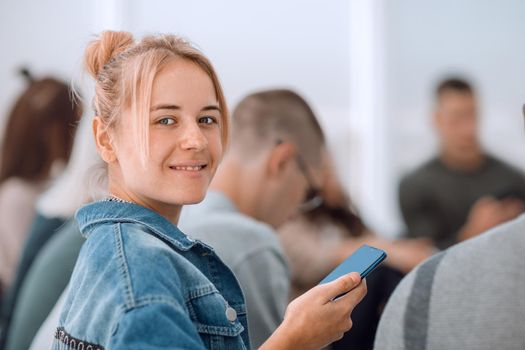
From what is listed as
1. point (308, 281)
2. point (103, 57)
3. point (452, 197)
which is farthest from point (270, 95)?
point (452, 197)

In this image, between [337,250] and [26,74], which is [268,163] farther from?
[26,74]

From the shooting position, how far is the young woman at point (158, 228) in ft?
2.51

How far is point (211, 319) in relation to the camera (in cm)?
83

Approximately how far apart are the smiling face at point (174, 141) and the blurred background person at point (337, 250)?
927 mm

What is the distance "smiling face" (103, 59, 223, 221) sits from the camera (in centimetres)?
87

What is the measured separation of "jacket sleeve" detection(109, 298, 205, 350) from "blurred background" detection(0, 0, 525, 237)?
142 inches

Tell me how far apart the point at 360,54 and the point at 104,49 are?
146 inches

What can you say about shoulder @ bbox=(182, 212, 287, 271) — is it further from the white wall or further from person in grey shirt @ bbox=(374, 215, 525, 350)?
the white wall

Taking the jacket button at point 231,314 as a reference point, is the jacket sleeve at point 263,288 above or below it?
below

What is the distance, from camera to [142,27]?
4312 mm

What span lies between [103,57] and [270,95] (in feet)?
2.53

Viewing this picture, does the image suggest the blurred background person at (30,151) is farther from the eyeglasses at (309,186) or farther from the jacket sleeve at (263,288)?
the jacket sleeve at (263,288)

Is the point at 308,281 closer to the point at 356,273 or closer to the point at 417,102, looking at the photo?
the point at 356,273

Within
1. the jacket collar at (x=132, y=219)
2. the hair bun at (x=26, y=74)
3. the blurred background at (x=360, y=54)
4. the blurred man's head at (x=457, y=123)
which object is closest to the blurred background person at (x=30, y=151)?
the hair bun at (x=26, y=74)
